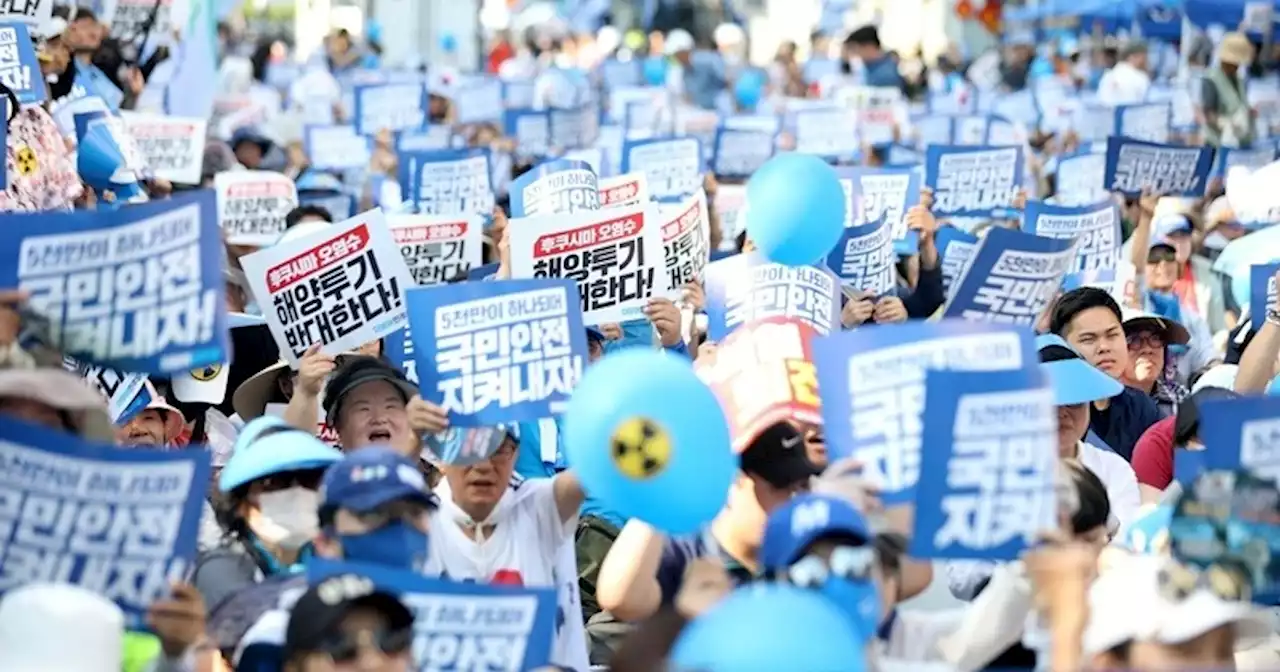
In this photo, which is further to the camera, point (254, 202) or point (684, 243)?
point (254, 202)

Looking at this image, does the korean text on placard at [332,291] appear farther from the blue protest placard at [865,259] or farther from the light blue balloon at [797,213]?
the blue protest placard at [865,259]

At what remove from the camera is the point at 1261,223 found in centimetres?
1361

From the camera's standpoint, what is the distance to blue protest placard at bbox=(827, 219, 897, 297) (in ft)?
34.0

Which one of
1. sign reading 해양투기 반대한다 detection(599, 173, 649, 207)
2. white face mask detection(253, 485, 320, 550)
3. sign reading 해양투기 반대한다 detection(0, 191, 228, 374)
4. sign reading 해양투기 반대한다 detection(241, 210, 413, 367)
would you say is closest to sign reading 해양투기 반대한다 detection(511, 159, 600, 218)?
sign reading 해양투기 반대한다 detection(599, 173, 649, 207)

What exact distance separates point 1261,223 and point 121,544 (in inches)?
350

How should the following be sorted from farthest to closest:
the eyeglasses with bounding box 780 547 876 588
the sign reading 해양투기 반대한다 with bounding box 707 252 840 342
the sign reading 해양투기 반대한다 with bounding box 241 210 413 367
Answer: the sign reading 해양투기 반대한다 with bounding box 707 252 840 342 → the sign reading 해양투기 반대한다 with bounding box 241 210 413 367 → the eyeglasses with bounding box 780 547 876 588

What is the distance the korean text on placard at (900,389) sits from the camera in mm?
6062

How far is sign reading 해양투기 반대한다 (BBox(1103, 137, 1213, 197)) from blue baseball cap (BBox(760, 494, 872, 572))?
9.00m

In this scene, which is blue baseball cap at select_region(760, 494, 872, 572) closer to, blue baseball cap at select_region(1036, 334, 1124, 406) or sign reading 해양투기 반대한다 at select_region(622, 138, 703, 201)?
blue baseball cap at select_region(1036, 334, 1124, 406)

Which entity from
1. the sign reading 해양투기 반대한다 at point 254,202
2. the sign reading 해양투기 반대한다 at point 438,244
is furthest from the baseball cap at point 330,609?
the sign reading 해양투기 반대한다 at point 254,202

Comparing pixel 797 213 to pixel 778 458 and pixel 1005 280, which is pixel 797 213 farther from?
pixel 778 458

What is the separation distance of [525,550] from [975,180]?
764 centimetres

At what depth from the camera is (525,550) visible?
23.0 ft

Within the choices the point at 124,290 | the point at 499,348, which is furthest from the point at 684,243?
the point at 124,290
